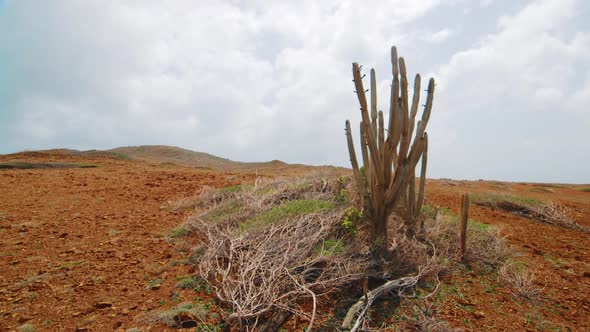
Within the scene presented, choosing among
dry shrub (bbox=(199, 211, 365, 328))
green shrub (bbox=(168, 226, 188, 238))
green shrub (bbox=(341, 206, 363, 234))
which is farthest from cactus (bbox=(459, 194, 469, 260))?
green shrub (bbox=(168, 226, 188, 238))

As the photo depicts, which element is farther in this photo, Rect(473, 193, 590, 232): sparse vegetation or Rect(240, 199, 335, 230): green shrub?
Rect(473, 193, 590, 232): sparse vegetation

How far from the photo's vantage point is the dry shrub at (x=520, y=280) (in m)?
3.67

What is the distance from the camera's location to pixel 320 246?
3787mm

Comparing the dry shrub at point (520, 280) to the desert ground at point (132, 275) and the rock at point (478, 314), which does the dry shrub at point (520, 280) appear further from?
the rock at point (478, 314)

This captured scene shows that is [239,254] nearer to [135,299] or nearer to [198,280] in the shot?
[198,280]

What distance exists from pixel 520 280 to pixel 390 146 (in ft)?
7.33

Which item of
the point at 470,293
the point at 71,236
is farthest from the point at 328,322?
the point at 71,236

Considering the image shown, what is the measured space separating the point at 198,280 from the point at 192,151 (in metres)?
27.5

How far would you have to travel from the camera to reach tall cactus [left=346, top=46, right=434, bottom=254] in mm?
3695

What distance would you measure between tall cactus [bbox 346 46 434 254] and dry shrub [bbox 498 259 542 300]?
5.14ft

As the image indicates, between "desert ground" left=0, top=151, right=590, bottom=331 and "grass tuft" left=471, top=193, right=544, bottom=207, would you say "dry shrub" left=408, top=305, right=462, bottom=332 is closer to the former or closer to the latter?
"desert ground" left=0, top=151, right=590, bottom=331

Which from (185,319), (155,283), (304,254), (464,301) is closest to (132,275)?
(155,283)

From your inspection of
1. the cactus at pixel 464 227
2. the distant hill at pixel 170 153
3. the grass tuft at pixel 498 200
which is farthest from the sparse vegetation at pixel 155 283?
the distant hill at pixel 170 153

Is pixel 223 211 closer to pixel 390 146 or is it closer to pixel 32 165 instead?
pixel 390 146
